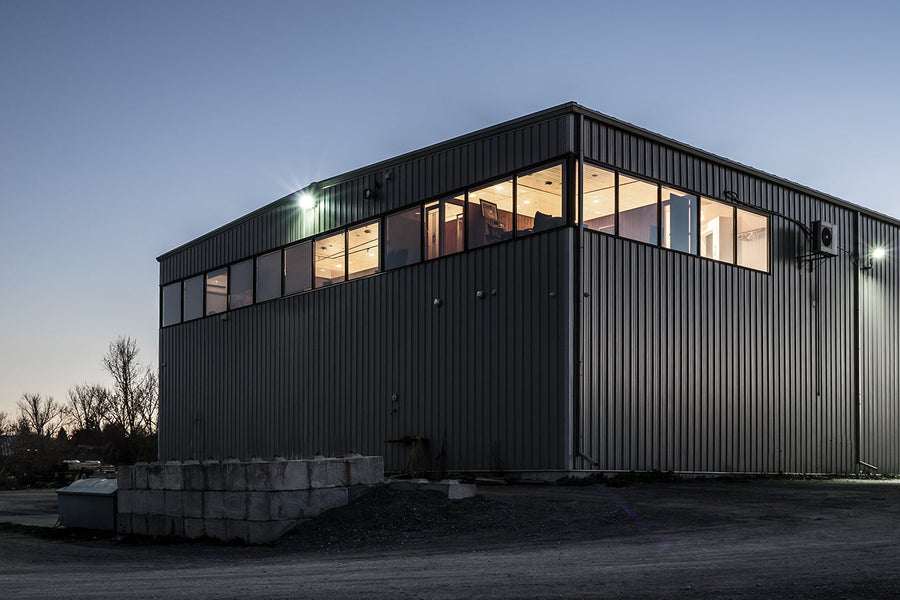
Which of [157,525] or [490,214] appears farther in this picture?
[490,214]

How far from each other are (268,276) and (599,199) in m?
10.9

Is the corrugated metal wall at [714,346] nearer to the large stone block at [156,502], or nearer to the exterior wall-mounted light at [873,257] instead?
the exterior wall-mounted light at [873,257]

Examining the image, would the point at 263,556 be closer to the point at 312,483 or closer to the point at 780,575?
the point at 312,483

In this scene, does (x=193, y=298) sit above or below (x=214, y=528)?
above

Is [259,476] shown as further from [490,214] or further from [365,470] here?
[490,214]

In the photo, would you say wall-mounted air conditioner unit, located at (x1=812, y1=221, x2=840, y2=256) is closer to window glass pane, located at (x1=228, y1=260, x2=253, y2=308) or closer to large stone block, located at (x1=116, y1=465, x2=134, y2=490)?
window glass pane, located at (x1=228, y1=260, x2=253, y2=308)

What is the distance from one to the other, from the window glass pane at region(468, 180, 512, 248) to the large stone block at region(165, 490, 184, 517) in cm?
751

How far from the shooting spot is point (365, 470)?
12.9 m

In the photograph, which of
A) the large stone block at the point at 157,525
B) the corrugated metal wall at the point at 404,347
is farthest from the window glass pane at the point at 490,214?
the large stone block at the point at 157,525

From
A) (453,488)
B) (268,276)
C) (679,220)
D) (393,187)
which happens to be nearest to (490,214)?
(393,187)

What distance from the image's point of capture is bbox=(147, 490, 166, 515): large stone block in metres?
14.2

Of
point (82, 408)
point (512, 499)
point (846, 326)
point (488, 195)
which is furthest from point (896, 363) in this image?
point (82, 408)

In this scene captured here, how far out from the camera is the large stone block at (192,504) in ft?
43.8

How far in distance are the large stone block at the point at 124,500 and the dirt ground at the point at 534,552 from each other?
1.98 ft
